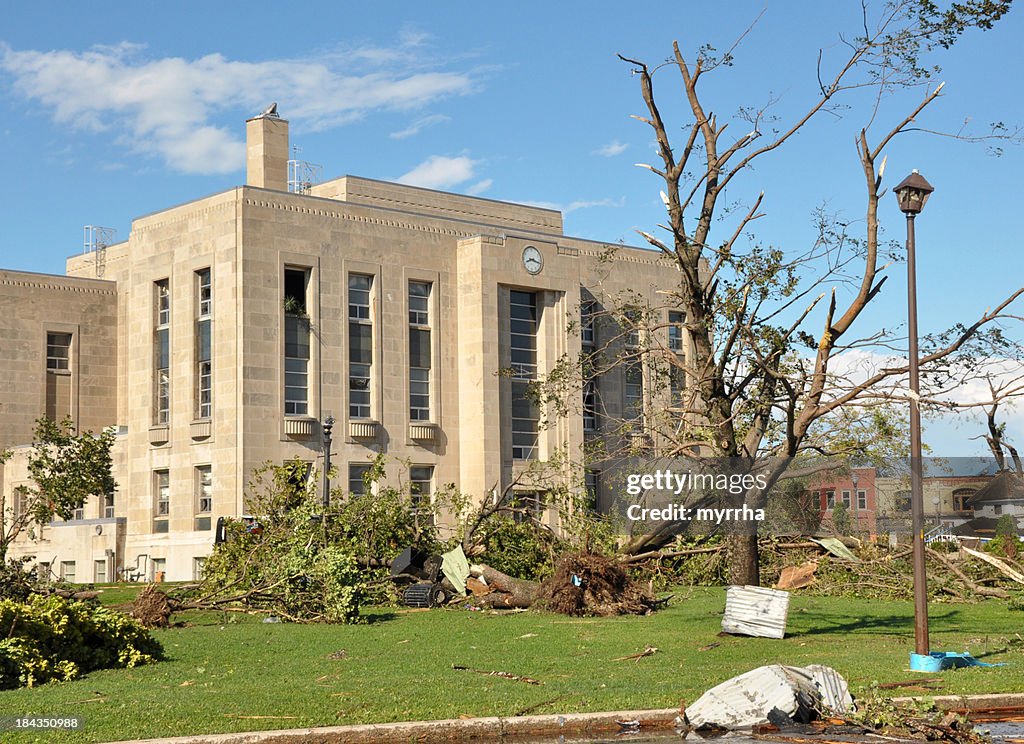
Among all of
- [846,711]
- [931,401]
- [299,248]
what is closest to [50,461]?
[299,248]

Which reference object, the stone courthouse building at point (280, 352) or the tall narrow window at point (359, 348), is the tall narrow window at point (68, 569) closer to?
the stone courthouse building at point (280, 352)

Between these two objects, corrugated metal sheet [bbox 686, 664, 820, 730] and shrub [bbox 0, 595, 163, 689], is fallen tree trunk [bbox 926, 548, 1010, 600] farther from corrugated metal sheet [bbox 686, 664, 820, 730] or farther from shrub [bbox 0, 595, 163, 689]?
shrub [bbox 0, 595, 163, 689]

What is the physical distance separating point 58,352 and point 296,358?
14.6m

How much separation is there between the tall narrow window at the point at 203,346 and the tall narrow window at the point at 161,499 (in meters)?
3.18

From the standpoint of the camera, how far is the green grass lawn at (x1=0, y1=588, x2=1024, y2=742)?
11453 millimetres

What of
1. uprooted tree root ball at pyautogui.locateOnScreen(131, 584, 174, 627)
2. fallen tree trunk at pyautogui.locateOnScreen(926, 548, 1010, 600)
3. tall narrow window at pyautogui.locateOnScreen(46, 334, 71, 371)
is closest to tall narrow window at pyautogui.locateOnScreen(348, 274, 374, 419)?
tall narrow window at pyautogui.locateOnScreen(46, 334, 71, 371)

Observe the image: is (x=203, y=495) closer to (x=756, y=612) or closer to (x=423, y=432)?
(x=423, y=432)

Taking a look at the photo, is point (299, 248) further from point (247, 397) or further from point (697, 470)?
point (697, 470)

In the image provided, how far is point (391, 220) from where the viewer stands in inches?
2104

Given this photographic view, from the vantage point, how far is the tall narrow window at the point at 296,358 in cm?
5009

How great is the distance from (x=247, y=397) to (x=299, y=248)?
6.26m

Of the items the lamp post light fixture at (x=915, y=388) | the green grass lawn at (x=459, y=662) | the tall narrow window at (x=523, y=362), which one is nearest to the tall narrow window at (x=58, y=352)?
the tall narrow window at (x=523, y=362)

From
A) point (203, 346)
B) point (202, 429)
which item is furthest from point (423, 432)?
point (203, 346)

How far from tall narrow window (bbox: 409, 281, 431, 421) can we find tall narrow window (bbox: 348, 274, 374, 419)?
207 centimetres
